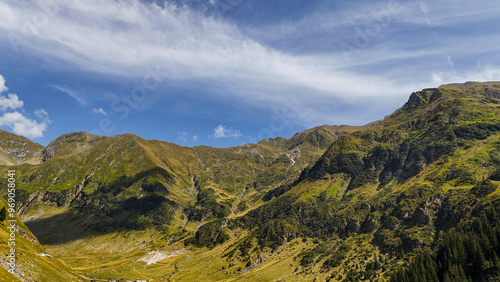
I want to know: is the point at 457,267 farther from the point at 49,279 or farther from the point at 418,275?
the point at 49,279

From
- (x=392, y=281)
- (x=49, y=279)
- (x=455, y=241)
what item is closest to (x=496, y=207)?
(x=455, y=241)

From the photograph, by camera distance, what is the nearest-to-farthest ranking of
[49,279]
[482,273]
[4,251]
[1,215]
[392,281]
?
[4,251] < [49,279] < [1,215] < [482,273] < [392,281]

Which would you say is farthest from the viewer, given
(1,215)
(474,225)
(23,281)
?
(474,225)

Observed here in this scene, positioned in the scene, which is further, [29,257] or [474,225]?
[474,225]

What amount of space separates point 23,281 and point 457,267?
204393 millimetres

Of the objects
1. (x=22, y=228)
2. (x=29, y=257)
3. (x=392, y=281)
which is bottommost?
(x=392, y=281)

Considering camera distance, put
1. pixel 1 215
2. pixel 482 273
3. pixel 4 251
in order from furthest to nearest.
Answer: pixel 482 273 → pixel 1 215 → pixel 4 251

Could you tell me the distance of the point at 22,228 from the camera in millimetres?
159625

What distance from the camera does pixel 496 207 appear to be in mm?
192250

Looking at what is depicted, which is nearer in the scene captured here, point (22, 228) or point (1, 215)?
point (1, 215)

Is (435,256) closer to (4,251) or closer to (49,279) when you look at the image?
(49,279)

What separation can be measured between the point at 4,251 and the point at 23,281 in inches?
611

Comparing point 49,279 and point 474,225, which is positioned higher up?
point 49,279

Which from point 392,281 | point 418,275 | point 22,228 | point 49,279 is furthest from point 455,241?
point 22,228
